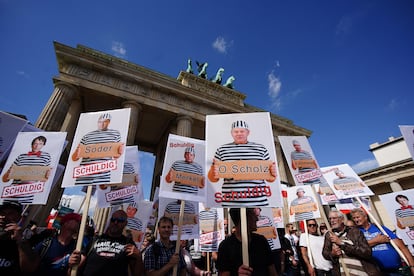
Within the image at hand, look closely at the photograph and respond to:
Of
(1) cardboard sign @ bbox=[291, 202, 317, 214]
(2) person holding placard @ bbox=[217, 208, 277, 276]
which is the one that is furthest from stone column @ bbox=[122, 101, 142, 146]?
(2) person holding placard @ bbox=[217, 208, 277, 276]

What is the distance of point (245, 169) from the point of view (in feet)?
8.80

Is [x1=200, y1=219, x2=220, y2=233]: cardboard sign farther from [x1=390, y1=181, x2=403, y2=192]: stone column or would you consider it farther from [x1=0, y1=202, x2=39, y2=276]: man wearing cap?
[x1=390, y1=181, x2=403, y2=192]: stone column

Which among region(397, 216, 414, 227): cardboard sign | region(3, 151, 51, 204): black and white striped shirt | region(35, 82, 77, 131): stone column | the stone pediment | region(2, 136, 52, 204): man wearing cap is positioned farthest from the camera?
the stone pediment

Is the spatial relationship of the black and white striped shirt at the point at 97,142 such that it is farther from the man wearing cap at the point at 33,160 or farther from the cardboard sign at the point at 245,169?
the cardboard sign at the point at 245,169

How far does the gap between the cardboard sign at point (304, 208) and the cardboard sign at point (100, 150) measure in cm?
564

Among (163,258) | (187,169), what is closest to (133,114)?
(187,169)

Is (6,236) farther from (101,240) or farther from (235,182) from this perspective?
(235,182)

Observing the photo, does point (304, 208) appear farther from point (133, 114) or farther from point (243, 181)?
point (133, 114)

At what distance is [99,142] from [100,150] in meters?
0.17

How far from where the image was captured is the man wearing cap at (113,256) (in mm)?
2377

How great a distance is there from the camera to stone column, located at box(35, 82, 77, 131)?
11028 mm

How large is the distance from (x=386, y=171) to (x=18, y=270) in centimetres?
3076

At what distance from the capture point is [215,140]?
2.95m

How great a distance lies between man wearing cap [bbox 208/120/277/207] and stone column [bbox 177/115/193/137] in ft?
40.0
